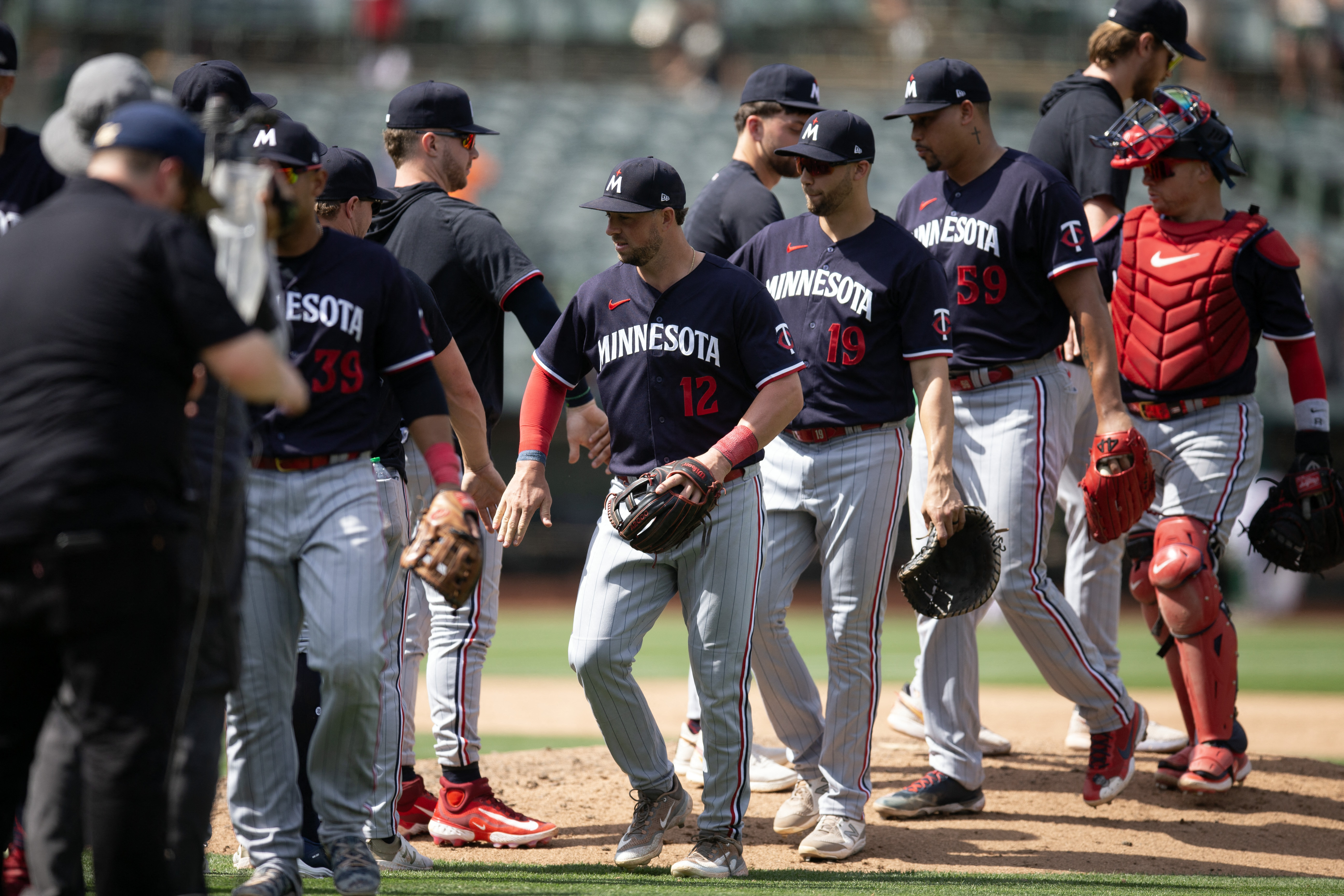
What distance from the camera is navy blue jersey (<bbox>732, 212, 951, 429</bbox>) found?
4.53 metres

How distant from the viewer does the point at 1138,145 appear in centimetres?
524

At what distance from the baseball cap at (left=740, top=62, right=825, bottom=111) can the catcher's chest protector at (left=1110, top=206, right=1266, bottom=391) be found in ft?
4.63

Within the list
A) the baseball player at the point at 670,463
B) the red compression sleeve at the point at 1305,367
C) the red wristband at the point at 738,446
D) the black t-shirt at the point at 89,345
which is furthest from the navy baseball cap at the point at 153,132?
the red compression sleeve at the point at 1305,367

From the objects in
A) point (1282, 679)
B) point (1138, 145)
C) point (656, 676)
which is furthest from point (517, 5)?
point (1138, 145)

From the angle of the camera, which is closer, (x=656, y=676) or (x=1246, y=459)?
(x=1246, y=459)

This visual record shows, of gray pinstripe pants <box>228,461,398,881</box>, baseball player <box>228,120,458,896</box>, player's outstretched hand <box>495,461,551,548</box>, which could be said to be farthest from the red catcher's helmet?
gray pinstripe pants <box>228,461,398,881</box>

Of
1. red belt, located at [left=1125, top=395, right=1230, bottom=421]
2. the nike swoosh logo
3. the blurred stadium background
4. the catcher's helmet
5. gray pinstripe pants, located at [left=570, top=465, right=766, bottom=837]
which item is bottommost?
gray pinstripe pants, located at [left=570, top=465, right=766, bottom=837]

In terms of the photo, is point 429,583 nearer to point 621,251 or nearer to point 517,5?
point 621,251

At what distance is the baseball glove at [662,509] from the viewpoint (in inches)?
156

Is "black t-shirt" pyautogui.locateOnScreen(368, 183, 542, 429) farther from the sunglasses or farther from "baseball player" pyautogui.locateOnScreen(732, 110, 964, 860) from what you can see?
"baseball player" pyautogui.locateOnScreen(732, 110, 964, 860)

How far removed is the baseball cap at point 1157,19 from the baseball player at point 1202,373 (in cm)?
44

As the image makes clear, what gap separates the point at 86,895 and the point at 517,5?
690 inches

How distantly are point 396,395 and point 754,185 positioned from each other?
2.29 meters

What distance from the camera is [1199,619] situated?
5.16 metres
